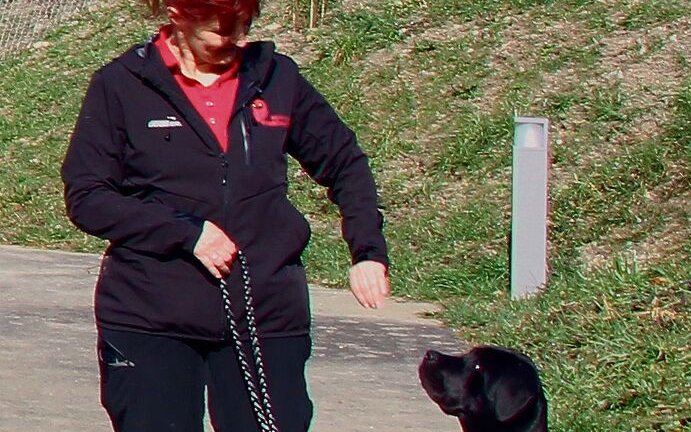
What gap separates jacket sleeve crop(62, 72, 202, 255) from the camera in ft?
11.4

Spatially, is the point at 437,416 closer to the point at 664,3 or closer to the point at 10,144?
the point at 664,3

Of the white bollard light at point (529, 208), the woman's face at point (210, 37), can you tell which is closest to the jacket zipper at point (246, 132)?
the woman's face at point (210, 37)

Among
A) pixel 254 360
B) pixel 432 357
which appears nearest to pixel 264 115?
pixel 254 360

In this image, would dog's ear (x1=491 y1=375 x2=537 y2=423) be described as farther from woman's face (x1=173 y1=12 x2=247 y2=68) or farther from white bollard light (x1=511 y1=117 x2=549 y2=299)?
white bollard light (x1=511 y1=117 x2=549 y2=299)

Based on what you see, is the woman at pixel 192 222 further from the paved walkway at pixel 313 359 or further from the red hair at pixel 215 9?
the paved walkway at pixel 313 359

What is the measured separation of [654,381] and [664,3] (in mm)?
6665

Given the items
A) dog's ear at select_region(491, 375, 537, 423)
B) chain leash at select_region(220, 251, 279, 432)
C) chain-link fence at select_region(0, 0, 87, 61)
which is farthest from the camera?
chain-link fence at select_region(0, 0, 87, 61)

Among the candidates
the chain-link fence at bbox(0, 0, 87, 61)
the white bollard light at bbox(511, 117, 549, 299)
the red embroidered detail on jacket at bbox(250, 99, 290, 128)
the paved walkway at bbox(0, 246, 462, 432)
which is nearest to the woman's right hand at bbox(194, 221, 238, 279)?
the red embroidered detail on jacket at bbox(250, 99, 290, 128)

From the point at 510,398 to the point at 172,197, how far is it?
1528mm

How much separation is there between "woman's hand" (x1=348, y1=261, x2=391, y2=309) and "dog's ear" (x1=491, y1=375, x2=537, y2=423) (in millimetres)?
1080

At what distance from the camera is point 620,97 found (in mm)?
10727

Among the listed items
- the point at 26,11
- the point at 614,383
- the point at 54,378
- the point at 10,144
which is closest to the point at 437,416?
the point at 614,383

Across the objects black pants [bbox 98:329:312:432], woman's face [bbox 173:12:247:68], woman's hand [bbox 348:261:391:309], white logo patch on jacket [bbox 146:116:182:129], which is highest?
woman's face [bbox 173:12:247:68]

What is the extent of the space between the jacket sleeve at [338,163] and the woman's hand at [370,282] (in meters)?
0.05
